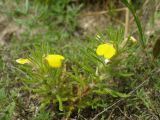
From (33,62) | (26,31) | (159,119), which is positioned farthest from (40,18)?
(159,119)

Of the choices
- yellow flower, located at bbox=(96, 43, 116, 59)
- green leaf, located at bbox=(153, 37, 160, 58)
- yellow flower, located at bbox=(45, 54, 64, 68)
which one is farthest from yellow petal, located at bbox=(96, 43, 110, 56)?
green leaf, located at bbox=(153, 37, 160, 58)

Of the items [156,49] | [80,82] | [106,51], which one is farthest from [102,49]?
[156,49]

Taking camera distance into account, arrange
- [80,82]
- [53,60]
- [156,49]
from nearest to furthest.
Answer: [53,60]
[80,82]
[156,49]

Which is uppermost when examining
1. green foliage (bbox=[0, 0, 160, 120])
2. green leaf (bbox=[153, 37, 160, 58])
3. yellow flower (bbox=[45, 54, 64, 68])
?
green leaf (bbox=[153, 37, 160, 58])

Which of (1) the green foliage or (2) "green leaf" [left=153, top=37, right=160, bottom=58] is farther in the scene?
(2) "green leaf" [left=153, top=37, right=160, bottom=58]

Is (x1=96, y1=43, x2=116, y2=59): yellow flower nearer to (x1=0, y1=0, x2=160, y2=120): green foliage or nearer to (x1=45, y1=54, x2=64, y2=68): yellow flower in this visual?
(x1=0, y1=0, x2=160, y2=120): green foliage

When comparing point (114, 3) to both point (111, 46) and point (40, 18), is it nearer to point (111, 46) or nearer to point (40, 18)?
point (40, 18)

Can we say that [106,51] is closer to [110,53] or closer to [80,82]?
[110,53]

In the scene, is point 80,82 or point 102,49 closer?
point 102,49

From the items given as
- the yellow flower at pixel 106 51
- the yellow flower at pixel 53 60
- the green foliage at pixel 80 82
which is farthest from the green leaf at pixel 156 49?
the yellow flower at pixel 53 60

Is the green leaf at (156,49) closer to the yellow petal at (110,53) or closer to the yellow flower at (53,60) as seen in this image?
the yellow petal at (110,53)

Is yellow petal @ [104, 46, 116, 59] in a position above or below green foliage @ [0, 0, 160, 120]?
above

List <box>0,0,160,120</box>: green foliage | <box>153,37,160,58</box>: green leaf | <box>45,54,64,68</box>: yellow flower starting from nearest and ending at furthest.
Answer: <box>45,54,64,68</box>: yellow flower < <box>0,0,160,120</box>: green foliage < <box>153,37,160,58</box>: green leaf
